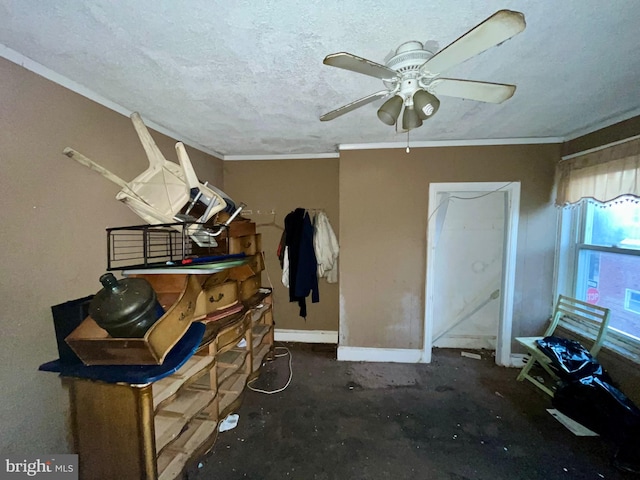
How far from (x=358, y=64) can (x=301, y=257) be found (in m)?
2.07

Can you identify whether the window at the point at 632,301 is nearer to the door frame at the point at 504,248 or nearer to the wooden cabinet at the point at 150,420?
the door frame at the point at 504,248

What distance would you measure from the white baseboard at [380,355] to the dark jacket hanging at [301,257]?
658 mm

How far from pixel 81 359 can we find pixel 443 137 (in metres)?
3.02

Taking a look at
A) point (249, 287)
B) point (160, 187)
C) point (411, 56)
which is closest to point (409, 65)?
point (411, 56)

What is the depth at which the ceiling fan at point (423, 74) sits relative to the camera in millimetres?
806

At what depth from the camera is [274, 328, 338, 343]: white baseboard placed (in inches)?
129

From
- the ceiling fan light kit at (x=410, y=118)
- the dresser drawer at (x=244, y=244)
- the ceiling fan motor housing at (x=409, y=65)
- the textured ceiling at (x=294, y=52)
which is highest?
the textured ceiling at (x=294, y=52)

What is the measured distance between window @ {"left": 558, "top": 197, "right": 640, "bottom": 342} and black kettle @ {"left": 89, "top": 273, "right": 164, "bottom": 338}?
3025 mm

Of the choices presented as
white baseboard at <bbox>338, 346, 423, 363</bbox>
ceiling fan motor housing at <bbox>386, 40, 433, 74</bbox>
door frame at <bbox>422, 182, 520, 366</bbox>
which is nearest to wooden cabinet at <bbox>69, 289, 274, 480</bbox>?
white baseboard at <bbox>338, 346, 423, 363</bbox>

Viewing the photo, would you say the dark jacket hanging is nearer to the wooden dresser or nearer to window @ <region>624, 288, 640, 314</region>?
the wooden dresser

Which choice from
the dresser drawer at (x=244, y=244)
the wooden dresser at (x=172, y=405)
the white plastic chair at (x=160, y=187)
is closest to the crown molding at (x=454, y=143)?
the dresser drawer at (x=244, y=244)

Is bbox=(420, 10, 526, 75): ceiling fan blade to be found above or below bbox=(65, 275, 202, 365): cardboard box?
above

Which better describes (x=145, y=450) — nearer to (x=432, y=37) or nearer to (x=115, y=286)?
(x=115, y=286)

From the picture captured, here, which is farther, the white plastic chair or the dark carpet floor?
the dark carpet floor
